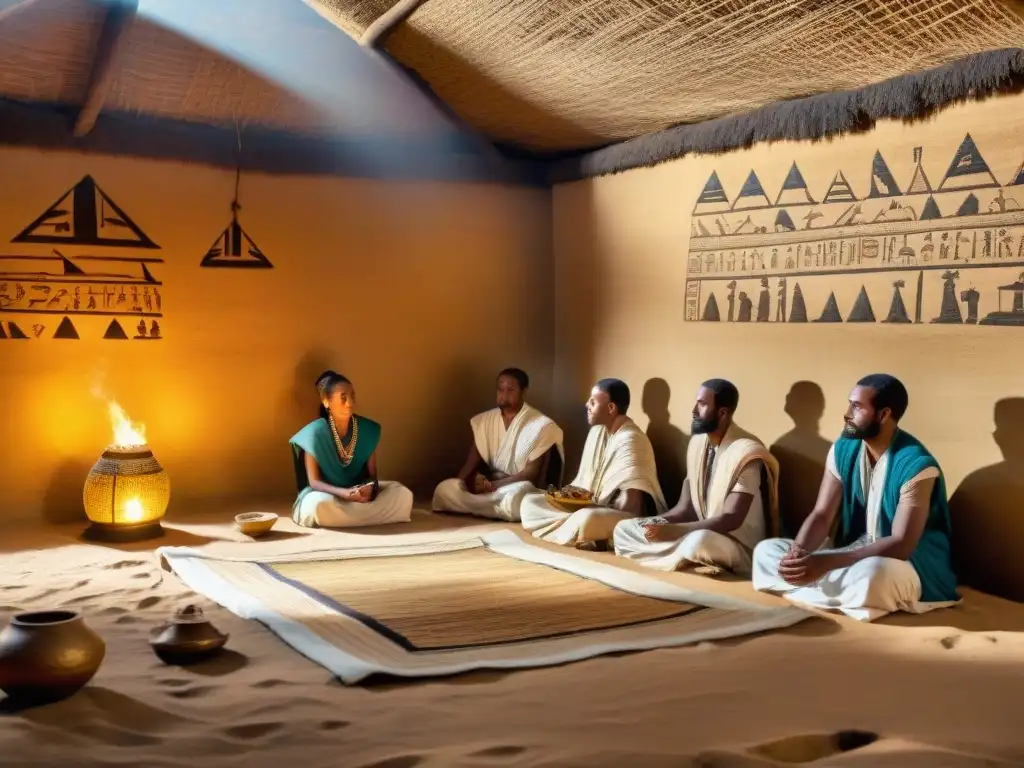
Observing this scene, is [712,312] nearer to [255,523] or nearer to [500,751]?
[255,523]

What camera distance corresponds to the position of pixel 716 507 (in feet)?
19.2

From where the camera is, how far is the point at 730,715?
3402 millimetres

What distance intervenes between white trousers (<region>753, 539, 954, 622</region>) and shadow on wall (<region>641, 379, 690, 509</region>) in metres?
2.18

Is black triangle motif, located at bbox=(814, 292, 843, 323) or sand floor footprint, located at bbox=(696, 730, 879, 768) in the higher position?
black triangle motif, located at bbox=(814, 292, 843, 323)

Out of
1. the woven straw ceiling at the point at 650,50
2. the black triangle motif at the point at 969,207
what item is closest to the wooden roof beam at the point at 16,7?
the woven straw ceiling at the point at 650,50

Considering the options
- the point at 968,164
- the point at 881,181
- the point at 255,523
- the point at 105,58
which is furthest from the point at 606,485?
the point at 105,58

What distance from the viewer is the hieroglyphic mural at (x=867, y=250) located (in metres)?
4.99

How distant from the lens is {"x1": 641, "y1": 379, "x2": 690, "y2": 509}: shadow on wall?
6.96 meters

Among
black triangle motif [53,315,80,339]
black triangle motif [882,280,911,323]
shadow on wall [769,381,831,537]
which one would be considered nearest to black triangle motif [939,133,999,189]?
black triangle motif [882,280,911,323]

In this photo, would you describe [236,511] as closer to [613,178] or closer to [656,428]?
[656,428]

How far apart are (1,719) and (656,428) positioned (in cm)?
480

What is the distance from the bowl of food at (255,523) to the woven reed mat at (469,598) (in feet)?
2.55

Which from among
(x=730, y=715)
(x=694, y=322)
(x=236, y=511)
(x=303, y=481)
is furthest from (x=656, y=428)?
(x=730, y=715)

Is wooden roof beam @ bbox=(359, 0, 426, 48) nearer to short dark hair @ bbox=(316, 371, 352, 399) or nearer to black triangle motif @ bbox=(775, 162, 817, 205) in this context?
short dark hair @ bbox=(316, 371, 352, 399)
